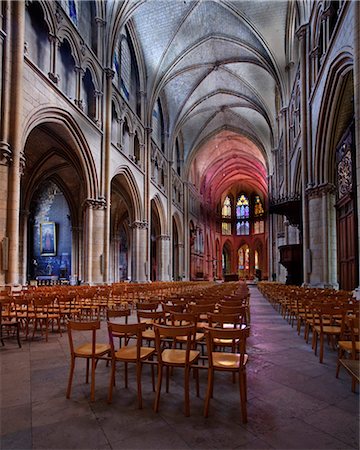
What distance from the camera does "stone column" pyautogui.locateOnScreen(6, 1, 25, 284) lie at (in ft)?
35.4

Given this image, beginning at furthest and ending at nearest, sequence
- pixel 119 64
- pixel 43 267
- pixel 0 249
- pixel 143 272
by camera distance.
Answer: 1. pixel 43 267
2. pixel 143 272
3. pixel 119 64
4. pixel 0 249

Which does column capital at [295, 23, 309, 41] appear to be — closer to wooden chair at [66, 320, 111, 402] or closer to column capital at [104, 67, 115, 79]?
column capital at [104, 67, 115, 79]

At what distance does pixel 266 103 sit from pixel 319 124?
60.0ft

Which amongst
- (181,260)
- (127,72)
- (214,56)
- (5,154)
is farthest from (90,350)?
(181,260)

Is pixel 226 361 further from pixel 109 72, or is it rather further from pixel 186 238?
pixel 186 238

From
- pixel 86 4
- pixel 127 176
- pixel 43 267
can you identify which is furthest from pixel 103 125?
pixel 43 267

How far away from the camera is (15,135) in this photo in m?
11.1

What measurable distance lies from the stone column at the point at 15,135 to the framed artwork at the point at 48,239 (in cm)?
1885

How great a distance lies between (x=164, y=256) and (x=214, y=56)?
17758 millimetres

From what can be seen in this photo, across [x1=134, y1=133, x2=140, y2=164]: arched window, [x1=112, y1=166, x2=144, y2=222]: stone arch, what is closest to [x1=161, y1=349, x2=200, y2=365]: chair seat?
[x1=112, y1=166, x2=144, y2=222]: stone arch

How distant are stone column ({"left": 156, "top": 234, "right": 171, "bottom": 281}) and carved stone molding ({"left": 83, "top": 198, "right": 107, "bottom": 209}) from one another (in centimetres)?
1471

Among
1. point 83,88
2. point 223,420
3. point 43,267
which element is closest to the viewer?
point 223,420

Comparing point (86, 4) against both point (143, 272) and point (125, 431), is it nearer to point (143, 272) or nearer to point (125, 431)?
point (143, 272)

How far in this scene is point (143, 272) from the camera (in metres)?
24.9
